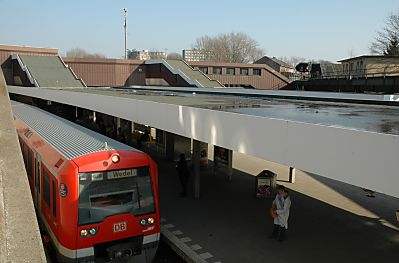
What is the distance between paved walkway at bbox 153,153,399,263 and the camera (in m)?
8.39

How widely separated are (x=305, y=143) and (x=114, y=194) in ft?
13.0

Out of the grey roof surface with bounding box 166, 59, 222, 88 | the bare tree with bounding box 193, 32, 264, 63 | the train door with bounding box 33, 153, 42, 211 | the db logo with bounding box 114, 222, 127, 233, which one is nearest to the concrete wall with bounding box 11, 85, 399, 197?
the db logo with bounding box 114, 222, 127, 233

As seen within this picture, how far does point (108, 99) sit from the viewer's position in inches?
497

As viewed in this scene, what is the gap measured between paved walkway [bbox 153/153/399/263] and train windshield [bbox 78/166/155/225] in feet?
6.31

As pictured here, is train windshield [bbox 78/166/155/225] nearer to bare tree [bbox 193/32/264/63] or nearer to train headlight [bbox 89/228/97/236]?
train headlight [bbox 89/228/97/236]

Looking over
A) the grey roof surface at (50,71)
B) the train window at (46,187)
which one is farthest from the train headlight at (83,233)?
the grey roof surface at (50,71)

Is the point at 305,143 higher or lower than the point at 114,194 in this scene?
higher

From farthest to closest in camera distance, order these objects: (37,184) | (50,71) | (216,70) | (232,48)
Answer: (232,48) < (216,70) < (50,71) < (37,184)

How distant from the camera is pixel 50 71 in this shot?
36531 mm

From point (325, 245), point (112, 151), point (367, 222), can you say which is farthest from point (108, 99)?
point (367, 222)

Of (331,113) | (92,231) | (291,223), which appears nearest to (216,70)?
(291,223)

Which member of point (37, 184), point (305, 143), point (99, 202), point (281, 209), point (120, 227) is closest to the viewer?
point (305, 143)

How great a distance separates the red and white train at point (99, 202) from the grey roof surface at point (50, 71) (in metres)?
27.3

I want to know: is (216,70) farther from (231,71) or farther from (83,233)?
(83,233)
